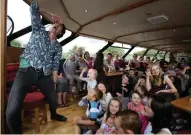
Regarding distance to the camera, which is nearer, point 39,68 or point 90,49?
point 39,68

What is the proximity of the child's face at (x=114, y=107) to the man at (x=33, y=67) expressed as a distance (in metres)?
0.41

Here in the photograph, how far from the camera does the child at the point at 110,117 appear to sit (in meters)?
1.03

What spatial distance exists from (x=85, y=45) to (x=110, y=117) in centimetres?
49

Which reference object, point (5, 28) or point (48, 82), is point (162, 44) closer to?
point (48, 82)

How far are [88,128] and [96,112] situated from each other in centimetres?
11

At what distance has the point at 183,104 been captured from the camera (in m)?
1.20

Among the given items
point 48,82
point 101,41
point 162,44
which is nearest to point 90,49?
point 101,41

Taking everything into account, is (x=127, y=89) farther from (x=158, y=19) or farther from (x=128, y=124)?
(x=158, y=19)

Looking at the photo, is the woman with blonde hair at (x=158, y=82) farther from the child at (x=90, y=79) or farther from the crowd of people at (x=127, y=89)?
the child at (x=90, y=79)

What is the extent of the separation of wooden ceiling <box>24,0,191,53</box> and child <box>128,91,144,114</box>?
1.22 ft

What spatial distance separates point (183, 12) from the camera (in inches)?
45.2

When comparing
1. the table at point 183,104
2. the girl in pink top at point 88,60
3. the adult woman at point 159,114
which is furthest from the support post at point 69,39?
the table at point 183,104

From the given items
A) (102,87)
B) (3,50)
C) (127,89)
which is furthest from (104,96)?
(3,50)

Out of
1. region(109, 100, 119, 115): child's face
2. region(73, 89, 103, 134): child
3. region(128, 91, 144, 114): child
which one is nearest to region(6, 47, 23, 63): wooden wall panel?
region(73, 89, 103, 134): child
